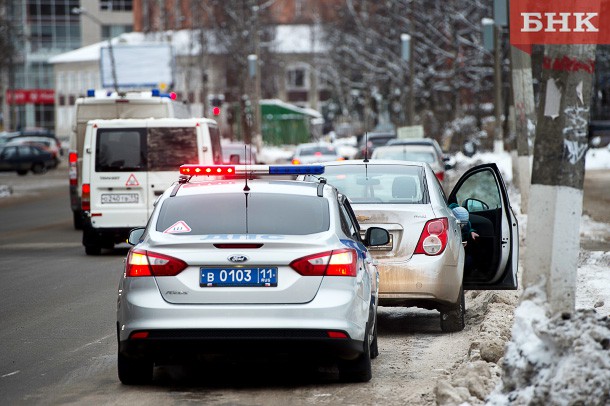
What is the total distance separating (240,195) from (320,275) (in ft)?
3.05

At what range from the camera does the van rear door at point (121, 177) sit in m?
20.4

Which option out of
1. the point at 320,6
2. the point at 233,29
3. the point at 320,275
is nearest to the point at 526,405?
the point at 320,275

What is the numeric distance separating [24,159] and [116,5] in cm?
6001

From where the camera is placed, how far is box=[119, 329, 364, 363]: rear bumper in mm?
7969

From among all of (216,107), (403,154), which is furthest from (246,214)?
(216,107)

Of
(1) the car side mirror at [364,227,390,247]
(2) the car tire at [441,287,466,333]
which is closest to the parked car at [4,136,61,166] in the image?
(2) the car tire at [441,287,466,333]

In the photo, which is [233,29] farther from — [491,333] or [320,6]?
[491,333]

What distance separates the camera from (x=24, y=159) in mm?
64188

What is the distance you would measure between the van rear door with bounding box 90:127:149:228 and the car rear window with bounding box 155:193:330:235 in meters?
11.8

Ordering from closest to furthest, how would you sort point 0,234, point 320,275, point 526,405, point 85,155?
point 526,405 < point 320,275 < point 85,155 < point 0,234

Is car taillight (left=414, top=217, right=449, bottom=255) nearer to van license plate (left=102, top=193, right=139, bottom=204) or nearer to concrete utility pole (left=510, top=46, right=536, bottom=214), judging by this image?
van license plate (left=102, top=193, right=139, bottom=204)

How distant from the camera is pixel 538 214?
8.30 metres

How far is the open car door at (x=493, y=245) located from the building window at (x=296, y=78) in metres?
104

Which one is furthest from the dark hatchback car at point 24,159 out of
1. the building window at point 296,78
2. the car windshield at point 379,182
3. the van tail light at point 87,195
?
the car windshield at point 379,182
